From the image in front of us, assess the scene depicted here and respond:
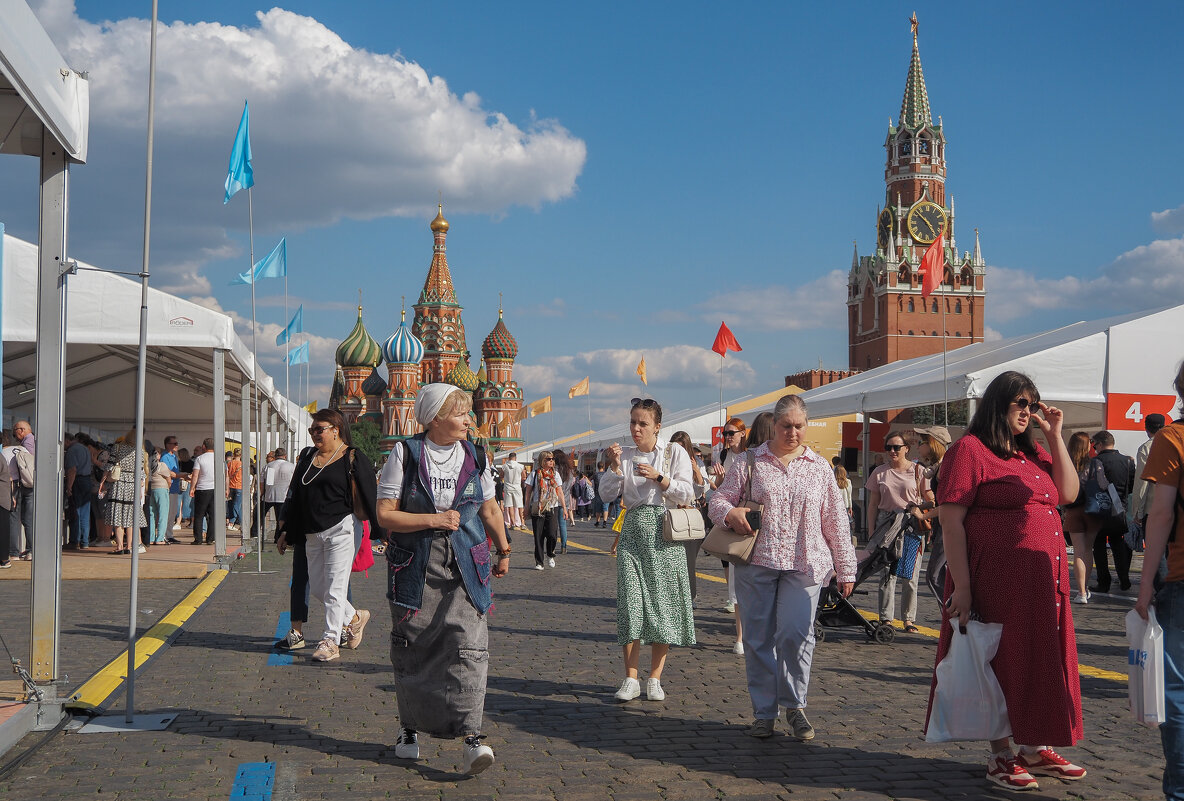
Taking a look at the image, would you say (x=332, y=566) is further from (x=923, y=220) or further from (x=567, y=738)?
(x=923, y=220)

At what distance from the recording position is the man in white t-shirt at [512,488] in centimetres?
2159

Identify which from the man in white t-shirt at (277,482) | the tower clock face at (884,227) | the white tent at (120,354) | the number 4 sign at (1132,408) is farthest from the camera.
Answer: the tower clock face at (884,227)

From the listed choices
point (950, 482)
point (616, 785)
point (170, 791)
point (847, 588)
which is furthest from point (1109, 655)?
point (170, 791)

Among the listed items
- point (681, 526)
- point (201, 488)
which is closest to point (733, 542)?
point (681, 526)

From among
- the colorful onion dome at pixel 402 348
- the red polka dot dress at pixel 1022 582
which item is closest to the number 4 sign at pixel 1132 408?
the red polka dot dress at pixel 1022 582

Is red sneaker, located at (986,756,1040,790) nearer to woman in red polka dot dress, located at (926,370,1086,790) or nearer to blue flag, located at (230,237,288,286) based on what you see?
woman in red polka dot dress, located at (926,370,1086,790)

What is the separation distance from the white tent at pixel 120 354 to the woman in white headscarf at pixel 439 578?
9.24 ft

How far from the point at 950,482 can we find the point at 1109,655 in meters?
4.78

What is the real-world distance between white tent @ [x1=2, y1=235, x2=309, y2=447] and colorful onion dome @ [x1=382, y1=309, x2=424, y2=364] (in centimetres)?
7165

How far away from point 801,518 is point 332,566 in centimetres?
389

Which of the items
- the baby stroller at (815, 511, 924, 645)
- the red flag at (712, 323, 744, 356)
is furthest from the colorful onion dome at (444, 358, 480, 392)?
the baby stroller at (815, 511, 924, 645)

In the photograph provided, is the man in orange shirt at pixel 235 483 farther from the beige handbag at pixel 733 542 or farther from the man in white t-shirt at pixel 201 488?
the beige handbag at pixel 733 542

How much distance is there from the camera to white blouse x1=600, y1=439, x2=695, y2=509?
273 inches

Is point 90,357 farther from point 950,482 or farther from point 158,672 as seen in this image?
point 950,482
